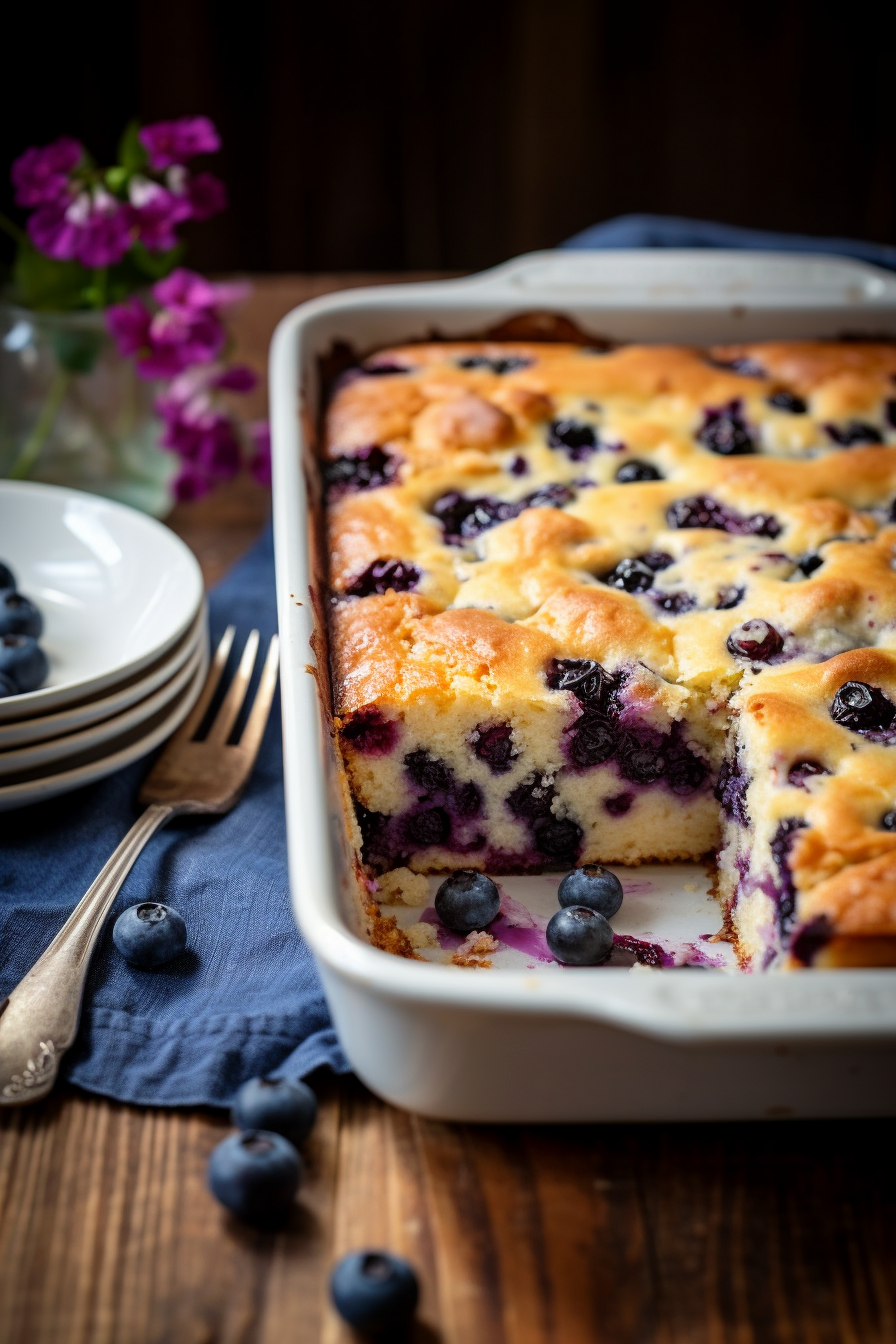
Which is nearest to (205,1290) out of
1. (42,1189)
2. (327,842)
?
(42,1189)

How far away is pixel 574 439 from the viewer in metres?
2.73

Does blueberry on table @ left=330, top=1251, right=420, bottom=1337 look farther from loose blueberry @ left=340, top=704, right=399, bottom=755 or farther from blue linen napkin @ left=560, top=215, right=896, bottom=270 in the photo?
blue linen napkin @ left=560, top=215, right=896, bottom=270

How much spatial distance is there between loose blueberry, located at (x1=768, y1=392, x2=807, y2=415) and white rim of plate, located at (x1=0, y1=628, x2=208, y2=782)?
141 cm

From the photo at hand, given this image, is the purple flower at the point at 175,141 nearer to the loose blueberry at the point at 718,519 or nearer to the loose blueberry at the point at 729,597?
the loose blueberry at the point at 718,519

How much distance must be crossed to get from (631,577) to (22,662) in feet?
3.54

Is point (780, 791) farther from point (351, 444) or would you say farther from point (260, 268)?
point (260, 268)

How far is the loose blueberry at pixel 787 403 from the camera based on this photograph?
2.86 meters

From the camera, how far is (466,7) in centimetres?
455

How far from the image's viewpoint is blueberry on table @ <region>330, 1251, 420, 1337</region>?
1429mm


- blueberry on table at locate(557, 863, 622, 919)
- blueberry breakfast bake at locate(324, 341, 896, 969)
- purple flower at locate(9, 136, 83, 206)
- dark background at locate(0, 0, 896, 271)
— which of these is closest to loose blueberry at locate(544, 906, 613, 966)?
blueberry on table at locate(557, 863, 622, 919)


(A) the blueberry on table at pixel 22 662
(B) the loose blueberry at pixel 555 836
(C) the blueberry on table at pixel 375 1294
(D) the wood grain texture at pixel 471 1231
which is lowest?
(B) the loose blueberry at pixel 555 836

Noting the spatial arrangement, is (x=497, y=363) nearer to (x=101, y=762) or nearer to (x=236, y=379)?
(x=236, y=379)

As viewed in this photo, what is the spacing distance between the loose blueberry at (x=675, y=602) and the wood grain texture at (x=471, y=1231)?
36.1 inches

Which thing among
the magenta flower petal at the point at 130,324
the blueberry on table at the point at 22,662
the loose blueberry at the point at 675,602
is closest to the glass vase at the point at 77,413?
the magenta flower petal at the point at 130,324
